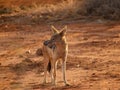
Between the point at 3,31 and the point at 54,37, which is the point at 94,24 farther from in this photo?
Result: the point at 54,37

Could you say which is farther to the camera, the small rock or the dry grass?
the dry grass

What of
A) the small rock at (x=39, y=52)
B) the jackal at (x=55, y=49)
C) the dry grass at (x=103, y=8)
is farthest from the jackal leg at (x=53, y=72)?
the dry grass at (x=103, y=8)

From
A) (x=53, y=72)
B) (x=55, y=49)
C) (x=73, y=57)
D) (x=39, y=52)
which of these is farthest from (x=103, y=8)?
(x=55, y=49)

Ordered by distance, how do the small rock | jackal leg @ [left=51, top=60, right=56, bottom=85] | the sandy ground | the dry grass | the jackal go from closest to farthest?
the jackal
jackal leg @ [left=51, top=60, right=56, bottom=85]
the sandy ground
the small rock
the dry grass

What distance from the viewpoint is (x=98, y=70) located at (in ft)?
A: 47.5

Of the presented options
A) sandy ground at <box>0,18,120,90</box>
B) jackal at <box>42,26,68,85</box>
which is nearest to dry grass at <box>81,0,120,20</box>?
sandy ground at <box>0,18,120,90</box>

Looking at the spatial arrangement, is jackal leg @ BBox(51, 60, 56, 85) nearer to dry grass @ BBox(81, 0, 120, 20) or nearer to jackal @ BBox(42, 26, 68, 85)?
jackal @ BBox(42, 26, 68, 85)

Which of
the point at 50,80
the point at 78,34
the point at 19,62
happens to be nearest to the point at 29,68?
the point at 19,62

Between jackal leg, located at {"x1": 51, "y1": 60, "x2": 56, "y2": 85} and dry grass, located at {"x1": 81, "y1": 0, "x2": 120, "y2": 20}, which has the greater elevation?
jackal leg, located at {"x1": 51, "y1": 60, "x2": 56, "y2": 85}

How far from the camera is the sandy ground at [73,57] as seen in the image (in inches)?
514

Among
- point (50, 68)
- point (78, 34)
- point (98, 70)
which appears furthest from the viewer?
point (78, 34)

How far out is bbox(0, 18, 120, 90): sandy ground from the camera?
13047mm

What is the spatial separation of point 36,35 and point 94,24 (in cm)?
353

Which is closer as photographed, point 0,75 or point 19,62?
point 0,75
